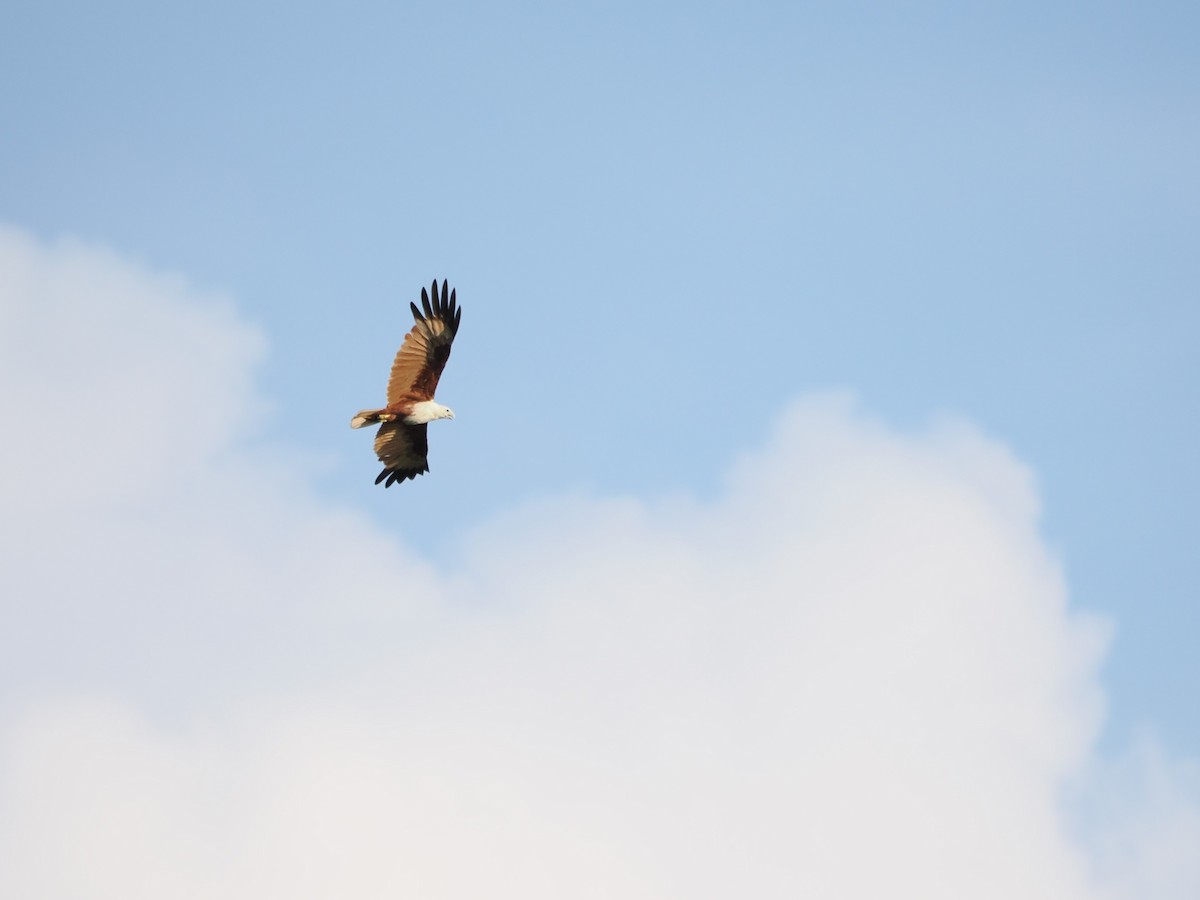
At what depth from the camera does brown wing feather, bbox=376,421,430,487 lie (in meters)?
42.0

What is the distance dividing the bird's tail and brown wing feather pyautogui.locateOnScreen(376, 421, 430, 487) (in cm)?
87

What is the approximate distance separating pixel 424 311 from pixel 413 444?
396 centimetres

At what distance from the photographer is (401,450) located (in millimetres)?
42562

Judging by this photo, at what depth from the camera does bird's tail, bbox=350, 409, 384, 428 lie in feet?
132

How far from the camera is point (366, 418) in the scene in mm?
40406

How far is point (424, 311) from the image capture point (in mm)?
40625

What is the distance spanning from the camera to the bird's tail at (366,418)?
132 feet

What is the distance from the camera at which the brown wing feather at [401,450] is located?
42031 millimetres

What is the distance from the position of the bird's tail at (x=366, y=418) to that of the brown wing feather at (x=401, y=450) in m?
0.87

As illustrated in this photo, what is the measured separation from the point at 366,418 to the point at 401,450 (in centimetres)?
240
